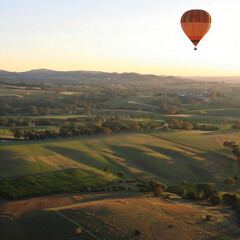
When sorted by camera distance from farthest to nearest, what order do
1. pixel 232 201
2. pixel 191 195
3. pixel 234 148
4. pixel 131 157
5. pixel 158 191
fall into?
pixel 234 148 → pixel 131 157 → pixel 191 195 → pixel 158 191 → pixel 232 201

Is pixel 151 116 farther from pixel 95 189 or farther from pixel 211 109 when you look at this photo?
pixel 95 189

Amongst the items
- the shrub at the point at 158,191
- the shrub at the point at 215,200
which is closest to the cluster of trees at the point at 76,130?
the shrub at the point at 158,191

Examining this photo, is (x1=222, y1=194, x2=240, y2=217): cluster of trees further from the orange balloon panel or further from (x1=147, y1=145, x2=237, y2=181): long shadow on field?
the orange balloon panel

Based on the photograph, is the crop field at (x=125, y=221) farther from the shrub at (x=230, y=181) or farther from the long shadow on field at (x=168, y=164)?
the long shadow on field at (x=168, y=164)

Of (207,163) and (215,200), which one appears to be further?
(207,163)

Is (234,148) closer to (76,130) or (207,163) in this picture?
(207,163)

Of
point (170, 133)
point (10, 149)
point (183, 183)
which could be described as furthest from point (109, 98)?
point (183, 183)

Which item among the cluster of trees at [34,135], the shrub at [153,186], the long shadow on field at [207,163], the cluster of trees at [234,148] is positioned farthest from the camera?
the cluster of trees at [34,135]

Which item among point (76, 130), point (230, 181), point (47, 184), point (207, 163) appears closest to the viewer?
point (47, 184)

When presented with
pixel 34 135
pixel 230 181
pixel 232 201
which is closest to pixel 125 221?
pixel 232 201
